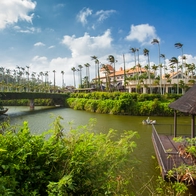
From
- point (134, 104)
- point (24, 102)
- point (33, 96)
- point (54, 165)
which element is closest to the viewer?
point (54, 165)

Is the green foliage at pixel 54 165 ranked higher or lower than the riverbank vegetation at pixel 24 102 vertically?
higher

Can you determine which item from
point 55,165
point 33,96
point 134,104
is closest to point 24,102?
point 33,96

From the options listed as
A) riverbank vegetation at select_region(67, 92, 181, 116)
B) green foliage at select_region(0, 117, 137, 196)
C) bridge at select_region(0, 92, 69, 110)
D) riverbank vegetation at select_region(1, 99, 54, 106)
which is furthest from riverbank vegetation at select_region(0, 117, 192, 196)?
riverbank vegetation at select_region(1, 99, 54, 106)

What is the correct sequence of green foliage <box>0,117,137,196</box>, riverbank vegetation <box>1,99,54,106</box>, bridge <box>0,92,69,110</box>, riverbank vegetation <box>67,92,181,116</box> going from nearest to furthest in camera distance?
green foliage <box>0,117,137,196</box> → riverbank vegetation <box>67,92,181,116</box> → bridge <box>0,92,69,110</box> → riverbank vegetation <box>1,99,54,106</box>

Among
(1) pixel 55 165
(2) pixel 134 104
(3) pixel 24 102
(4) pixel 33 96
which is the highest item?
(4) pixel 33 96

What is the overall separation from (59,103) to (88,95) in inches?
465

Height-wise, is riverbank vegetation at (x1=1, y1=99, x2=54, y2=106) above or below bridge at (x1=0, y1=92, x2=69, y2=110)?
below

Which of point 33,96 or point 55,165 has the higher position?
point 33,96

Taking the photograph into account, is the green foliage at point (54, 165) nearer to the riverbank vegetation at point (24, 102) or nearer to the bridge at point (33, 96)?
the bridge at point (33, 96)

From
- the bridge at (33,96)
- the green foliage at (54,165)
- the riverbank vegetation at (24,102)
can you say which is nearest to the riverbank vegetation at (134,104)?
the bridge at (33,96)

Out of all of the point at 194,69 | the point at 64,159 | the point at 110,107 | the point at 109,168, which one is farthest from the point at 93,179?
the point at 194,69

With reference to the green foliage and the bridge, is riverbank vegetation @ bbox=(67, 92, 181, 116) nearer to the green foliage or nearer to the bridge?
the bridge

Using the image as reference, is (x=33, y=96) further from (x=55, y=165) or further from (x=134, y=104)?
(x=55, y=165)

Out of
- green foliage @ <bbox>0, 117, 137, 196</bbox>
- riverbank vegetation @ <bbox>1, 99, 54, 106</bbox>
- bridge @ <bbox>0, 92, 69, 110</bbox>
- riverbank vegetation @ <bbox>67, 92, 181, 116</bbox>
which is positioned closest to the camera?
green foliage @ <bbox>0, 117, 137, 196</bbox>
